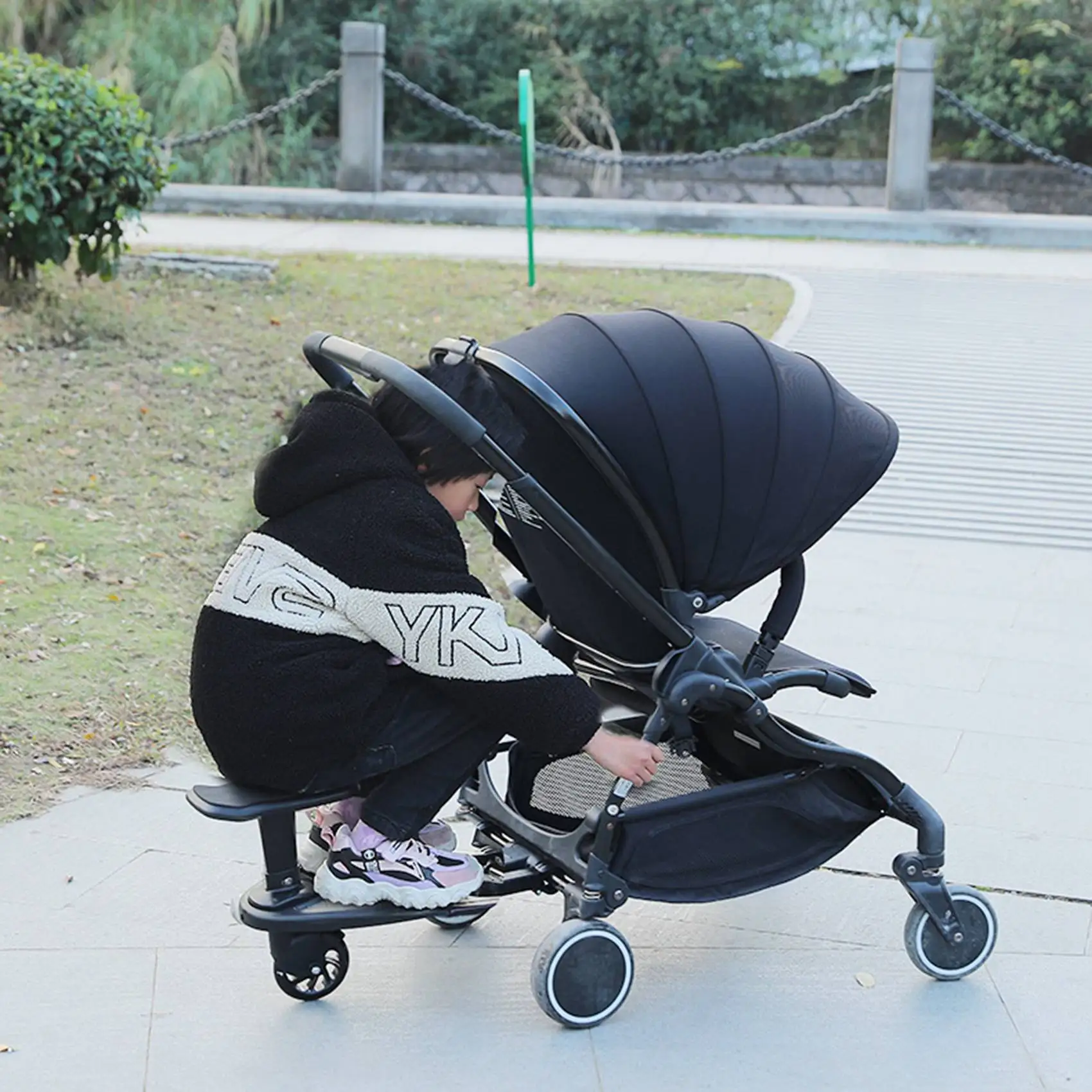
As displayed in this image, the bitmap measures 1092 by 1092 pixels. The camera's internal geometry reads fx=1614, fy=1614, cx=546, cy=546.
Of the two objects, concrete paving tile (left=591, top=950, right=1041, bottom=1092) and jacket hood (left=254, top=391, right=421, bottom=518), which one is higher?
jacket hood (left=254, top=391, right=421, bottom=518)

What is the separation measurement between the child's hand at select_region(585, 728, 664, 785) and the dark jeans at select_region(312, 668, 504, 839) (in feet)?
0.62

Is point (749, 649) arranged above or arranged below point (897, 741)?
above

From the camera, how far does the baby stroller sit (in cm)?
295

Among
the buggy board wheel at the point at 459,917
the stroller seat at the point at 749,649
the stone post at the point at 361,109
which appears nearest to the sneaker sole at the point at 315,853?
the buggy board wheel at the point at 459,917

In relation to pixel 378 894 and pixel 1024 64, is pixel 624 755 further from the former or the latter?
pixel 1024 64

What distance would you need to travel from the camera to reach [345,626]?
2881 mm

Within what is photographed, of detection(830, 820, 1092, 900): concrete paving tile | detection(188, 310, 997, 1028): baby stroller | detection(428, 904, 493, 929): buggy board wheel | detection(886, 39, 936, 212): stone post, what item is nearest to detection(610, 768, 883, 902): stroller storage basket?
detection(188, 310, 997, 1028): baby stroller

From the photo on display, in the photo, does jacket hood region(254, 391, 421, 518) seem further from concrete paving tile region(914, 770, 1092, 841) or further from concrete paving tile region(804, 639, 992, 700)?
concrete paving tile region(804, 639, 992, 700)

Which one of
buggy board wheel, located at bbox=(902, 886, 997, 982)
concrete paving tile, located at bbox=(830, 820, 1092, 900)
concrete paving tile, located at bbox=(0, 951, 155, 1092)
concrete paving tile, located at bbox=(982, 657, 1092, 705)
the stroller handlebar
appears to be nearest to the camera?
the stroller handlebar

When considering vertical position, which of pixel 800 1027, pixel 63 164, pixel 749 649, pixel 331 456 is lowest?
pixel 800 1027

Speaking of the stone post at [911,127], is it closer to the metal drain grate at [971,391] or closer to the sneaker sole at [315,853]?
the metal drain grate at [971,391]

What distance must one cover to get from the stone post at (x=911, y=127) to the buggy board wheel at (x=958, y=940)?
1229cm

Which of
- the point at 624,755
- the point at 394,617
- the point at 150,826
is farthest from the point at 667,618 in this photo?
the point at 150,826

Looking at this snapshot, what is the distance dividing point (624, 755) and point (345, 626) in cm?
56
